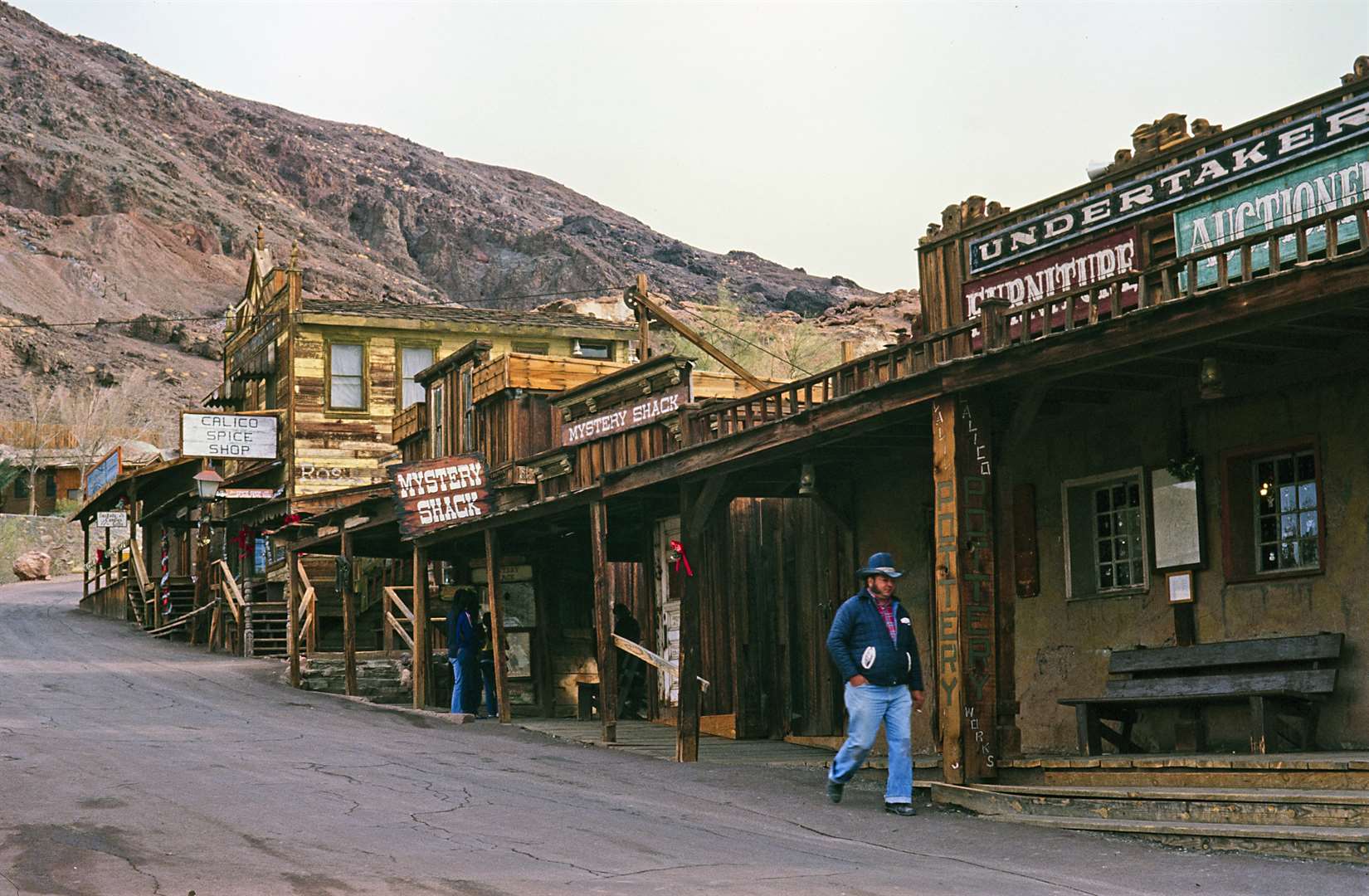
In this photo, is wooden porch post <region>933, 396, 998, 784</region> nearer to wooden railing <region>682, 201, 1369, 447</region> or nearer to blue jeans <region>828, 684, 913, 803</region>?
blue jeans <region>828, 684, 913, 803</region>

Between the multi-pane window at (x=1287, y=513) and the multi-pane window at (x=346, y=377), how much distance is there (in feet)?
87.0

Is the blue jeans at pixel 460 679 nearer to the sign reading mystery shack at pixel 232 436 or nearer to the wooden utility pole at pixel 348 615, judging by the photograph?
the wooden utility pole at pixel 348 615

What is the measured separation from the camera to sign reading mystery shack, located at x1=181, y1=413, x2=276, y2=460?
36312mm

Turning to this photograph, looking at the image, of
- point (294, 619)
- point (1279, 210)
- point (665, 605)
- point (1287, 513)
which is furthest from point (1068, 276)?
point (294, 619)

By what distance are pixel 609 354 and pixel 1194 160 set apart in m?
25.4

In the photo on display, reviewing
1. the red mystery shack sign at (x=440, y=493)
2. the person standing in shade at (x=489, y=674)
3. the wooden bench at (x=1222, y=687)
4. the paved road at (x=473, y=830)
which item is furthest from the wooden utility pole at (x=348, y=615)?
the wooden bench at (x=1222, y=687)

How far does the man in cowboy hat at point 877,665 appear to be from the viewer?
1248cm

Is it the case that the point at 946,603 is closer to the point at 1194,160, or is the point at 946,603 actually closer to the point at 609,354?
the point at 1194,160

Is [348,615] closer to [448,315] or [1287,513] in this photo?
[448,315]

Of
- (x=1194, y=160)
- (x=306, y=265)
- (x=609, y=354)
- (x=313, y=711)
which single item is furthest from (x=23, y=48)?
(x=1194, y=160)

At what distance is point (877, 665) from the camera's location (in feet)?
40.9

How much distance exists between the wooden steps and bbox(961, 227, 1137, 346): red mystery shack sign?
13.1ft

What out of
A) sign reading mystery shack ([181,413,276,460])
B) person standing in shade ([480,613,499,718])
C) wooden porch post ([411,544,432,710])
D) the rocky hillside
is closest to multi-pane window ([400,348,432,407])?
sign reading mystery shack ([181,413,276,460])

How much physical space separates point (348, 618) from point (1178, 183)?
15.4 metres
